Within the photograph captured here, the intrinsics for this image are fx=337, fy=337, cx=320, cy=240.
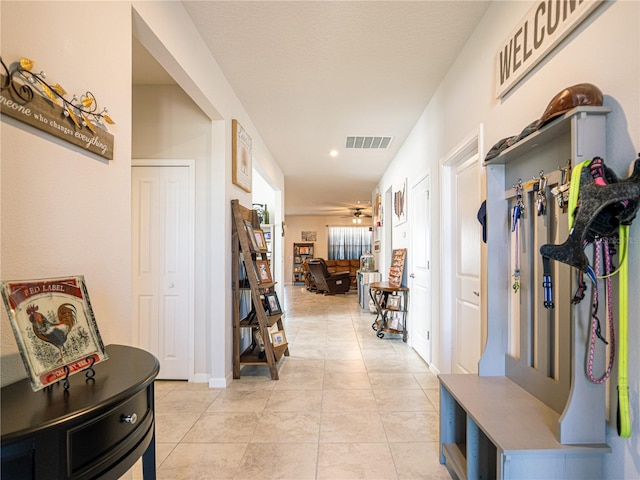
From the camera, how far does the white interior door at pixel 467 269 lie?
2545mm

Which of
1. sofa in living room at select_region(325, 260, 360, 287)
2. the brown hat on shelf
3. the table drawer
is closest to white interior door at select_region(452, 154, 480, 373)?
the brown hat on shelf

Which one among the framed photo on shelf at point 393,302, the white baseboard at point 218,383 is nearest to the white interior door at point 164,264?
the white baseboard at point 218,383

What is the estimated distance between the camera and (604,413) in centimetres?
113

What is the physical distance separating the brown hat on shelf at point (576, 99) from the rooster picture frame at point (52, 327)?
1.73 m

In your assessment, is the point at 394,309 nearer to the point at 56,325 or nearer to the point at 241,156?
the point at 241,156

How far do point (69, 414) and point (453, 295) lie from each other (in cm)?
286

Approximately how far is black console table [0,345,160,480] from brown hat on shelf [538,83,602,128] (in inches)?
65.6

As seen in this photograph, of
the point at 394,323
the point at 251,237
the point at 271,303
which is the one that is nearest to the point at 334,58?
the point at 251,237

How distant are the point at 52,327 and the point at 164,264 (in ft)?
7.72

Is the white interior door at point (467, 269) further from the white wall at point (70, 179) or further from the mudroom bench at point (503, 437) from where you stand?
the white wall at point (70, 179)

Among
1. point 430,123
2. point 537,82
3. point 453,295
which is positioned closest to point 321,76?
point 430,123

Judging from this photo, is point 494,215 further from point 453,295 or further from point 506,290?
point 453,295

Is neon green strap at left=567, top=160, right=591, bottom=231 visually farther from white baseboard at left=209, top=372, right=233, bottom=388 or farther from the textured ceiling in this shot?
white baseboard at left=209, top=372, right=233, bottom=388

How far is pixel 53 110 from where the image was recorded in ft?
3.78
